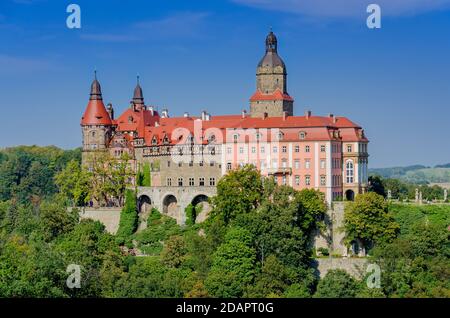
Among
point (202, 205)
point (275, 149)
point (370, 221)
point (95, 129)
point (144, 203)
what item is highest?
point (95, 129)

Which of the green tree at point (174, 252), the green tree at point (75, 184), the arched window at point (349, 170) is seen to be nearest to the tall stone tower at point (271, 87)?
the arched window at point (349, 170)

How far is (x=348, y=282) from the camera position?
54.7 meters

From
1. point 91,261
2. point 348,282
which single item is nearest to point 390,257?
point 348,282

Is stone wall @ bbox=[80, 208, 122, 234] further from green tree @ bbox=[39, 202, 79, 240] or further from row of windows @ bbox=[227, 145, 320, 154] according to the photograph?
row of windows @ bbox=[227, 145, 320, 154]

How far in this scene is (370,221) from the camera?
6050cm

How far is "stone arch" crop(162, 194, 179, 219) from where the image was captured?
225ft

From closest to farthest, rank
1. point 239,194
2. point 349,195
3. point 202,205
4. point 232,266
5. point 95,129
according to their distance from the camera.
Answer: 1. point 232,266
2. point 239,194
3. point 349,195
4. point 202,205
5. point 95,129

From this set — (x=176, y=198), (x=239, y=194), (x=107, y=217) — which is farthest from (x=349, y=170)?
(x=107, y=217)

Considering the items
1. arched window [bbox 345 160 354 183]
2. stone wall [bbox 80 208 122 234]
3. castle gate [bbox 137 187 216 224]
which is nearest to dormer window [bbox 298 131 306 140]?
arched window [bbox 345 160 354 183]

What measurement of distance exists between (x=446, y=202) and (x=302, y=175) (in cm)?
926

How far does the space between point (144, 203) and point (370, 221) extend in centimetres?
1636

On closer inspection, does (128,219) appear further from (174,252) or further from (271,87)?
(271,87)

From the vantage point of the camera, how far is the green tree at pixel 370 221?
2367 inches

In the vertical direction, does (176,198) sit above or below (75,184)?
below
